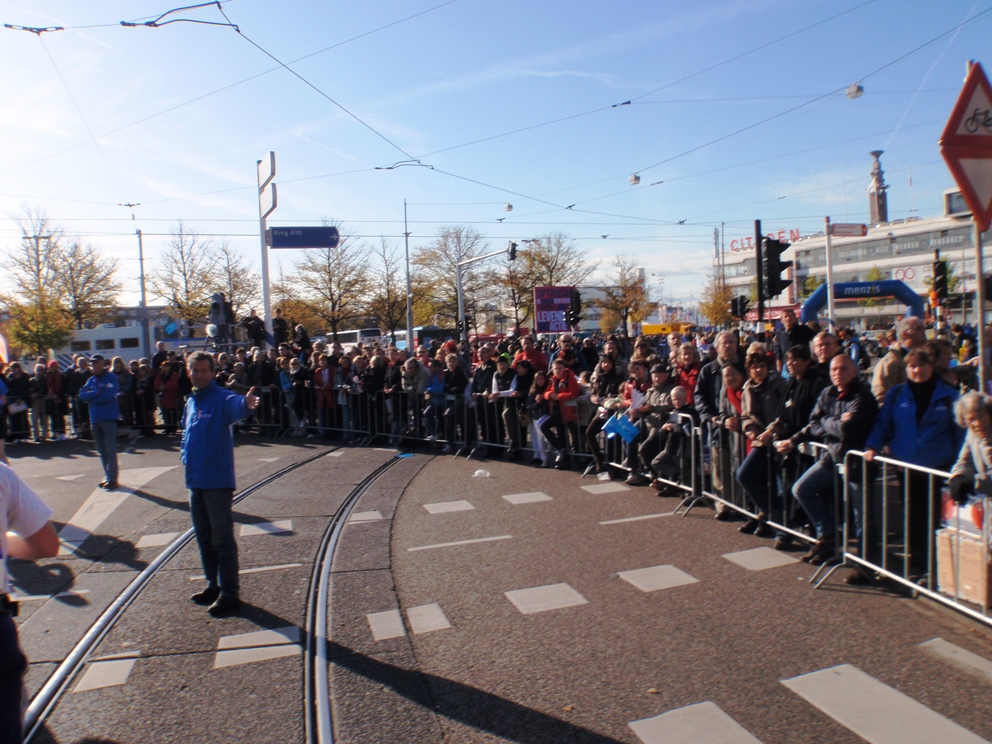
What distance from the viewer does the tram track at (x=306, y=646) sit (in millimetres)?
3930

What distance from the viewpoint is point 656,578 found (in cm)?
586

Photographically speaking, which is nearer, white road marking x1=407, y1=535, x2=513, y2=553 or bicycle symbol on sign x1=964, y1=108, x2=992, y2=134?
bicycle symbol on sign x1=964, y1=108, x2=992, y2=134

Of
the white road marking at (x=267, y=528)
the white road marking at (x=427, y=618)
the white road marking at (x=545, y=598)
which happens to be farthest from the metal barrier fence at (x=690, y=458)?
the white road marking at (x=267, y=528)

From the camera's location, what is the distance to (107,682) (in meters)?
4.43

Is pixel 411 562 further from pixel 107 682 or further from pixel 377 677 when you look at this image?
pixel 107 682

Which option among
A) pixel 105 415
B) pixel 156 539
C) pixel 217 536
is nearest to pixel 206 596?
pixel 217 536

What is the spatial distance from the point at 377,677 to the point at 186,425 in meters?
2.70

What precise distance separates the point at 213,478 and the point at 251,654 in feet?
4.77

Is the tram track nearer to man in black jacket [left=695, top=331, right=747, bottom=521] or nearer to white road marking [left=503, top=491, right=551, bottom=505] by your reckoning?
white road marking [left=503, top=491, right=551, bottom=505]

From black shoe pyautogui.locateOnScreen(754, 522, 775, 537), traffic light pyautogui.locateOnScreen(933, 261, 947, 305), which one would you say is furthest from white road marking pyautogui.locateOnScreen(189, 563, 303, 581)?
traffic light pyautogui.locateOnScreen(933, 261, 947, 305)

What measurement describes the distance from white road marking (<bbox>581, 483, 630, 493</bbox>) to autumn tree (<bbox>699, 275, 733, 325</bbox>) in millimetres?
62195

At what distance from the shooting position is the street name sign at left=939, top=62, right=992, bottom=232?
429 centimetres

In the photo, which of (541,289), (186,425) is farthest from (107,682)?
(541,289)

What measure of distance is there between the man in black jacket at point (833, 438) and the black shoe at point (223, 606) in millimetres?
4361
